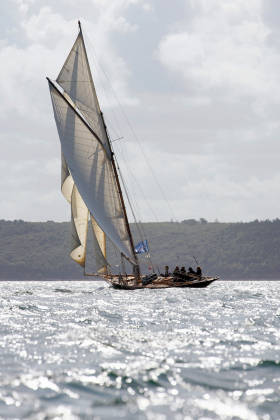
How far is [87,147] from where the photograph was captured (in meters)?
38.3

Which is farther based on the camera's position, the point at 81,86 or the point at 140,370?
the point at 81,86

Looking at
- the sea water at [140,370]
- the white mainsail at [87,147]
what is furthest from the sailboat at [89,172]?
the sea water at [140,370]

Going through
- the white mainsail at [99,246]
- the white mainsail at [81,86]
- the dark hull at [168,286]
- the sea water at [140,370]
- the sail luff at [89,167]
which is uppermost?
the white mainsail at [81,86]

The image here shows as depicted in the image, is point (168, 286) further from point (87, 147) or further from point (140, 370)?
point (140, 370)

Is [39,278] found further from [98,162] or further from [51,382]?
[51,382]

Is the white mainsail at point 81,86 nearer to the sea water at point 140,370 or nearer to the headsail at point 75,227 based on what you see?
the headsail at point 75,227

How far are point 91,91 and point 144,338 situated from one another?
33211 millimetres

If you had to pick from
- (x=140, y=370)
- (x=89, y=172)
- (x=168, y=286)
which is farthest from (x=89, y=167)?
(x=140, y=370)

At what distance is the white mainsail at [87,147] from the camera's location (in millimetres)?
36969

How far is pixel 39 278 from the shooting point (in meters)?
192

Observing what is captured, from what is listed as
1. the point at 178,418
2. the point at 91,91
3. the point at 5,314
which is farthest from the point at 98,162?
the point at 178,418

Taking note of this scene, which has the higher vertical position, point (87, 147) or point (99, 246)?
point (87, 147)

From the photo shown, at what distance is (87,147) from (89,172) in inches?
90.3

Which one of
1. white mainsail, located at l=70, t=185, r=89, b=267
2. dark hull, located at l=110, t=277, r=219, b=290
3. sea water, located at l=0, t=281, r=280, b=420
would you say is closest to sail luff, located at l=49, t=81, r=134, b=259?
dark hull, located at l=110, t=277, r=219, b=290
